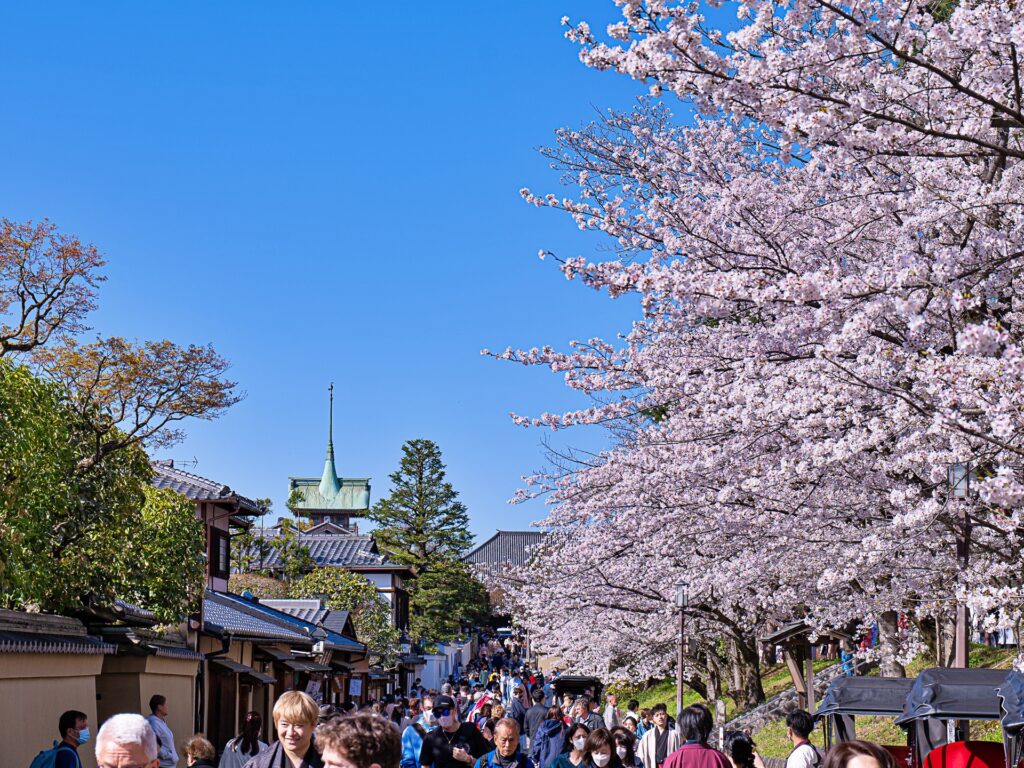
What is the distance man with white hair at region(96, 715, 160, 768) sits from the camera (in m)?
4.44

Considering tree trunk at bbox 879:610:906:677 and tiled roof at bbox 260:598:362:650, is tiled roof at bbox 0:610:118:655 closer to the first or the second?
tree trunk at bbox 879:610:906:677

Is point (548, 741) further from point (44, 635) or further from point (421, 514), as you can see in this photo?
point (421, 514)

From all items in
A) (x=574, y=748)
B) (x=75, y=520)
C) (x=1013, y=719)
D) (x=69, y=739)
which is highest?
(x=75, y=520)

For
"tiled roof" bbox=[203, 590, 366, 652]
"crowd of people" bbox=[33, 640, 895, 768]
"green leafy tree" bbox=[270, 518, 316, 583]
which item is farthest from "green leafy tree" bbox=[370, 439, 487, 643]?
"crowd of people" bbox=[33, 640, 895, 768]

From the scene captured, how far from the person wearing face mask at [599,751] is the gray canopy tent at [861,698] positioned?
3.52m

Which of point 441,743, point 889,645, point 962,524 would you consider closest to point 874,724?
point 889,645

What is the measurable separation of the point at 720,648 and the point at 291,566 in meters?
17.0

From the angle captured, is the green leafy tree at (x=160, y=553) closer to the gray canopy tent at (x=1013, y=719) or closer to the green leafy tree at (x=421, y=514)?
the gray canopy tent at (x=1013, y=719)

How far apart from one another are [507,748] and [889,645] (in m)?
9.34

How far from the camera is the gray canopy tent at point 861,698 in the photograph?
12.0 m

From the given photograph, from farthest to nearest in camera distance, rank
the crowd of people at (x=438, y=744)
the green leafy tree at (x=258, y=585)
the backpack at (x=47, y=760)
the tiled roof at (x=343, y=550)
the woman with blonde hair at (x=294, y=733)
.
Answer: the tiled roof at (x=343, y=550)
the green leafy tree at (x=258, y=585)
the backpack at (x=47, y=760)
the woman with blonde hair at (x=294, y=733)
the crowd of people at (x=438, y=744)

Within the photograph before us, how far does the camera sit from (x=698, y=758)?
7781mm

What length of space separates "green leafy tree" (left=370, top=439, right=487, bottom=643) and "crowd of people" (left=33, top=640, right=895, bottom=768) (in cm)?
4801

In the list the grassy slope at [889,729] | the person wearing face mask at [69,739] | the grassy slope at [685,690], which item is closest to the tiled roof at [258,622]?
the grassy slope at [685,690]
